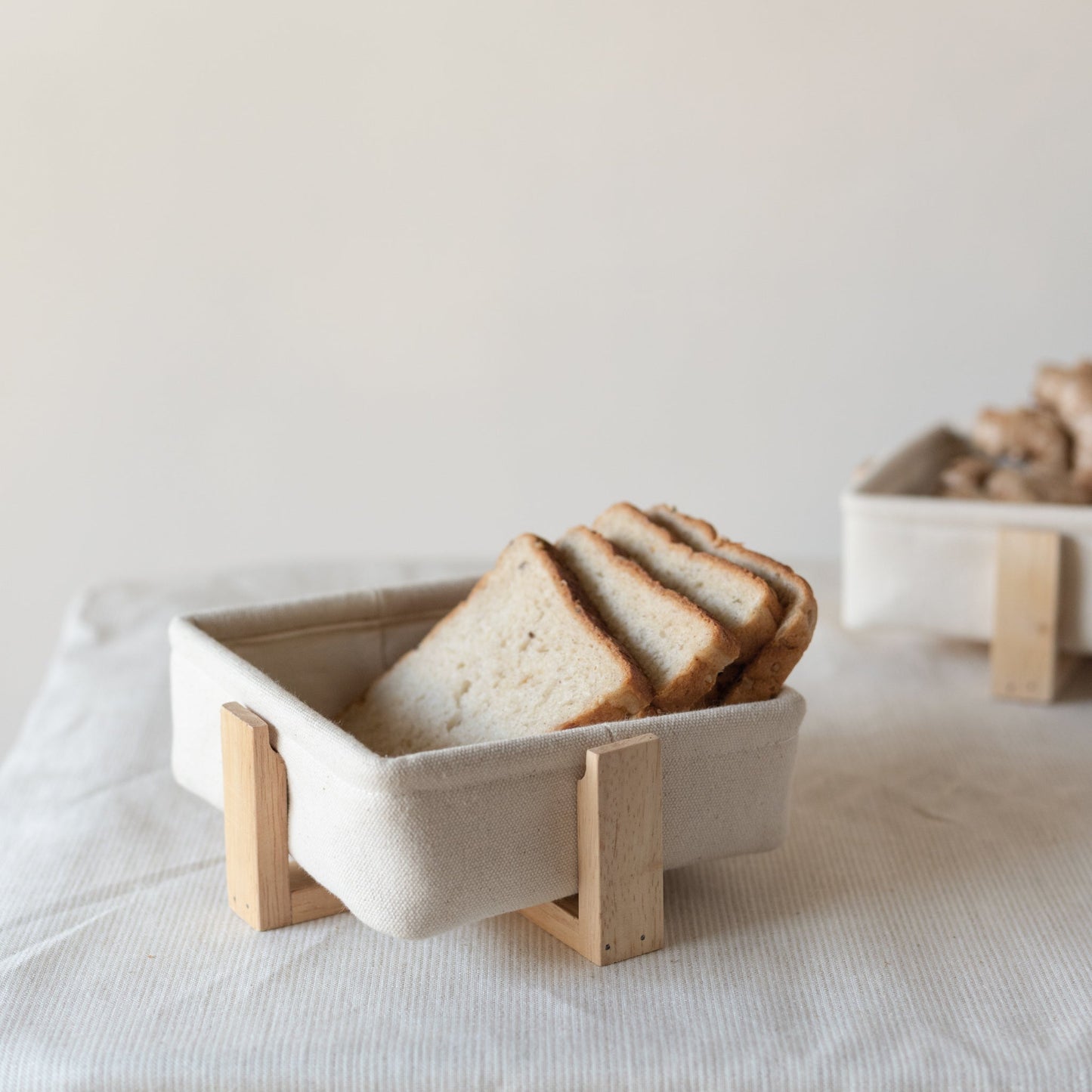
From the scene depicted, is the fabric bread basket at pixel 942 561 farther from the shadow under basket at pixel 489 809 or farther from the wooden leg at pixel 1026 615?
the shadow under basket at pixel 489 809

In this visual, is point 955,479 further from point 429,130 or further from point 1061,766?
point 429,130

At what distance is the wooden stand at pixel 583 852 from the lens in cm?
78

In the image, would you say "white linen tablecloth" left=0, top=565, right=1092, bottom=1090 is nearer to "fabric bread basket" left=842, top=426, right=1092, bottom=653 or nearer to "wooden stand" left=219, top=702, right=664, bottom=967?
"wooden stand" left=219, top=702, right=664, bottom=967

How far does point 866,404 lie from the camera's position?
1.99 m

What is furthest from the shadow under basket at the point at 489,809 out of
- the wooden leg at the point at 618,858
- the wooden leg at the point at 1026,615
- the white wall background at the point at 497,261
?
the white wall background at the point at 497,261

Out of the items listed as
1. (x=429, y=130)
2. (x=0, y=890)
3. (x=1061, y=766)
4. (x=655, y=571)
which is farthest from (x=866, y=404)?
(x=0, y=890)

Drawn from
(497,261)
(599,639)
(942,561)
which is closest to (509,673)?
(599,639)

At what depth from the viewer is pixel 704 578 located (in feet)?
3.05

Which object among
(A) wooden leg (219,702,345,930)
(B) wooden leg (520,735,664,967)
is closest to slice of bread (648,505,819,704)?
(B) wooden leg (520,735,664,967)

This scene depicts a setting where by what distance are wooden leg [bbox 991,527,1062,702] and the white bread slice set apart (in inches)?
20.2

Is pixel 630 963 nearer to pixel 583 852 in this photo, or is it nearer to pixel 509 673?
pixel 583 852

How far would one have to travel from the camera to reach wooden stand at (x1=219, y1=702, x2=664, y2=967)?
2.56 ft

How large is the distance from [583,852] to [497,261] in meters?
1.33

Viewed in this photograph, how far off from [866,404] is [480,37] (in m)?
0.79
